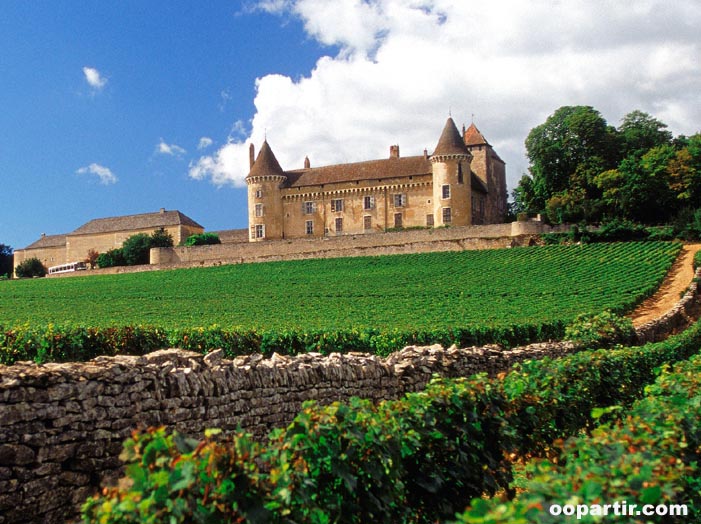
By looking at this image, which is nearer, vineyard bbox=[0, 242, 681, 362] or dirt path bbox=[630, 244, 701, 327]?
vineyard bbox=[0, 242, 681, 362]

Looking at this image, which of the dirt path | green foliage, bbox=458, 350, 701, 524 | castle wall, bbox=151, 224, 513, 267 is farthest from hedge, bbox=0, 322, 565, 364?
castle wall, bbox=151, 224, 513, 267

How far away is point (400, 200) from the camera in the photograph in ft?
238

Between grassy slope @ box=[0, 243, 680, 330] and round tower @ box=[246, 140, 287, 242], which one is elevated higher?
round tower @ box=[246, 140, 287, 242]

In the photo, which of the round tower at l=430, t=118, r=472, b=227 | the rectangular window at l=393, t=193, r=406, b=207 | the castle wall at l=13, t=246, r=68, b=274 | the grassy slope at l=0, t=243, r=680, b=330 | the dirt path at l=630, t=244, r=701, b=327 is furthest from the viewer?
the castle wall at l=13, t=246, r=68, b=274

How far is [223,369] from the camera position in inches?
356

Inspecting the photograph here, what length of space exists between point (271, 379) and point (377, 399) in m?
2.20

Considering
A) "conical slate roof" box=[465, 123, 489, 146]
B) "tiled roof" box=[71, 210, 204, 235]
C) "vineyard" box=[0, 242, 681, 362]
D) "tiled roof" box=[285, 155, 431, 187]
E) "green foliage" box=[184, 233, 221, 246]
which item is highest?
"conical slate roof" box=[465, 123, 489, 146]

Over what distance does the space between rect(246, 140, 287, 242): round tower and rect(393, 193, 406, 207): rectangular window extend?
12.3 m

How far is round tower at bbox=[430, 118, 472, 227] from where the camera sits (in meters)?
67.6

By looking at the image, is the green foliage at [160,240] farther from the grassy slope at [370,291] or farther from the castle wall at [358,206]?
the castle wall at [358,206]

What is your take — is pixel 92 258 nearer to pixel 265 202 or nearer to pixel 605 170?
pixel 265 202

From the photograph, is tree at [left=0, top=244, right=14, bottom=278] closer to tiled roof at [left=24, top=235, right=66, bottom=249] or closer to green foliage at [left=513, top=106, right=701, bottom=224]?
tiled roof at [left=24, top=235, right=66, bottom=249]

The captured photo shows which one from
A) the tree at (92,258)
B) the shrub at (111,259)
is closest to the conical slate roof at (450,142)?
the shrub at (111,259)

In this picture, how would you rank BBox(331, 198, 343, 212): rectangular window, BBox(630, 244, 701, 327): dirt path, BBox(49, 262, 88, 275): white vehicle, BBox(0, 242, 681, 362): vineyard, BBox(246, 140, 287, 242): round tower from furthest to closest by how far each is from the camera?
BBox(49, 262, 88, 275): white vehicle, BBox(331, 198, 343, 212): rectangular window, BBox(246, 140, 287, 242): round tower, BBox(630, 244, 701, 327): dirt path, BBox(0, 242, 681, 362): vineyard
